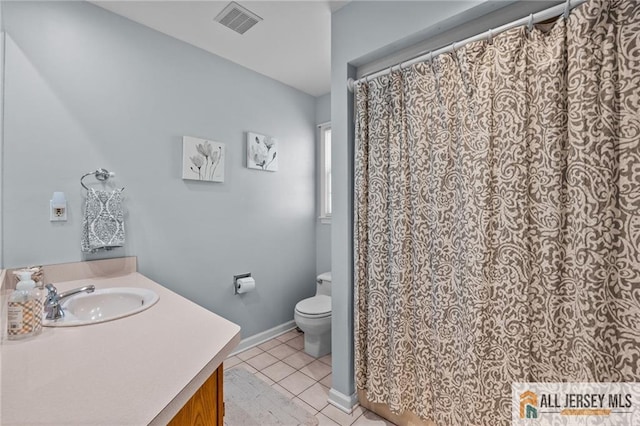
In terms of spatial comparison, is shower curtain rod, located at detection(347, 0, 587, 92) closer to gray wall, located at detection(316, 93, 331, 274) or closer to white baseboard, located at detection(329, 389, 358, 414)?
gray wall, located at detection(316, 93, 331, 274)

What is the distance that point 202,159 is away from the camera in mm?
2270

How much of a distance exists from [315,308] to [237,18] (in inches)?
87.8

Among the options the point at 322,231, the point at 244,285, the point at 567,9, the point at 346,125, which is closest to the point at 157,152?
the point at 244,285

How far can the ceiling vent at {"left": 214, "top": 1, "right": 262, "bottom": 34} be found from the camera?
182cm

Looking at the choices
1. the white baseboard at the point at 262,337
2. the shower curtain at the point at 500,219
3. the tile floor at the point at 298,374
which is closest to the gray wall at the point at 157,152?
the white baseboard at the point at 262,337

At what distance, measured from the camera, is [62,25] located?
1659mm

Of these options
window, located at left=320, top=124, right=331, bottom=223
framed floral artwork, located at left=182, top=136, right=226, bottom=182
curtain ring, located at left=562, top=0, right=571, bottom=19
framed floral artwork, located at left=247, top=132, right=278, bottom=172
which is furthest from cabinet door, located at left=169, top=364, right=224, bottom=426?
window, located at left=320, top=124, right=331, bottom=223

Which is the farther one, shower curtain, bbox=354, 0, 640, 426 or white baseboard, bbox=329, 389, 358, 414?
white baseboard, bbox=329, 389, 358, 414

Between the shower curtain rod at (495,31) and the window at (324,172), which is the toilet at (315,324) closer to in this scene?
the window at (324,172)

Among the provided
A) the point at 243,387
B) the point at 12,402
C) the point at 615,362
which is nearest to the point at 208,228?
the point at 243,387

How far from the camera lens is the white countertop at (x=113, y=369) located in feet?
1.93

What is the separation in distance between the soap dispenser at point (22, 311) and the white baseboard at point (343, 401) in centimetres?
158

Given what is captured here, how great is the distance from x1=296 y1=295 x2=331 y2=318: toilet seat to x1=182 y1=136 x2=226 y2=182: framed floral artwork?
1280 millimetres

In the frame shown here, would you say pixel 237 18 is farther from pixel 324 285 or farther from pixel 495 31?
pixel 324 285
